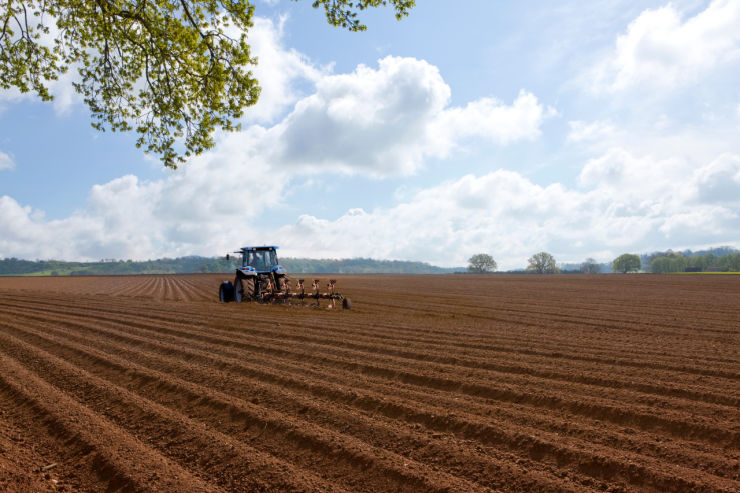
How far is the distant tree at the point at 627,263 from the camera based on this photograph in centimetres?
9219

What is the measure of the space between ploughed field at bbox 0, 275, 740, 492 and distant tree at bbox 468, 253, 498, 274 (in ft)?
290

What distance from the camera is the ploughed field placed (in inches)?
132

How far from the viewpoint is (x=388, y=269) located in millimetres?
177375

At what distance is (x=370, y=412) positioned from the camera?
4.57 meters

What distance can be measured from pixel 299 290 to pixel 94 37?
32.7 feet

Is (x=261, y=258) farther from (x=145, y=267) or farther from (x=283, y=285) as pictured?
(x=145, y=267)

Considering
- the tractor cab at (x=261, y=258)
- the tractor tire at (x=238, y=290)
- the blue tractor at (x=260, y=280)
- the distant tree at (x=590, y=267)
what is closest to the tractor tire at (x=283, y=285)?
the blue tractor at (x=260, y=280)

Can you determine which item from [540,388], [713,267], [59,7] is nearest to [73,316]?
[59,7]

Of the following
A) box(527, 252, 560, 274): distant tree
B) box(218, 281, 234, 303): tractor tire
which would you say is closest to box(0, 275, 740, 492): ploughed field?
box(218, 281, 234, 303): tractor tire

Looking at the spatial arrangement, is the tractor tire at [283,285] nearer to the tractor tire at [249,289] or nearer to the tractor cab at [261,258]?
the tractor cab at [261,258]

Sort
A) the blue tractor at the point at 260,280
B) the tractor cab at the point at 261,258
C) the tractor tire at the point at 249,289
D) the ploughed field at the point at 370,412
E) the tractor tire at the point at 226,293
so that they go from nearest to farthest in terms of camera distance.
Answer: the ploughed field at the point at 370,412, the blue tractor at the point at 260,280, the tractor cab at the point at 261,258, the tractor tire at the point at 249,289, the tractor tire at the point at 226,293

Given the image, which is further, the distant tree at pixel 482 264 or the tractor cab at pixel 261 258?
the distant tree at pixel 482 264

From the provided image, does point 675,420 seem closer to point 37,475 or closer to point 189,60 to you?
point 37,475

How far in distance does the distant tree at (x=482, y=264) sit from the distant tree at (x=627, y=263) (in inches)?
1025
